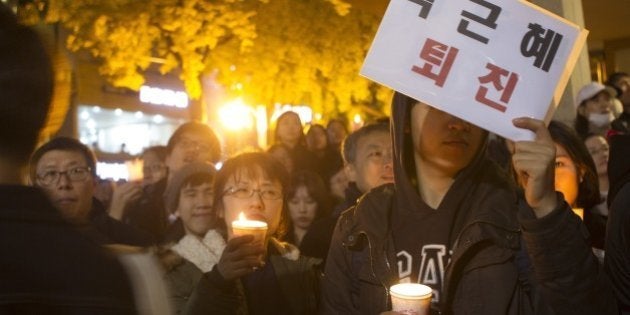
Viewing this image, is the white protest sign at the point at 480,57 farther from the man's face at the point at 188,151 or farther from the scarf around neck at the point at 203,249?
the man's face at the point at 188,151

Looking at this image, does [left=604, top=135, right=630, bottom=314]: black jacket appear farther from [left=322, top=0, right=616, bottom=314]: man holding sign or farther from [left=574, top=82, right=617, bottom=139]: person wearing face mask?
[left=574, top=82, right=617, bottom=139]: person wearing face mask

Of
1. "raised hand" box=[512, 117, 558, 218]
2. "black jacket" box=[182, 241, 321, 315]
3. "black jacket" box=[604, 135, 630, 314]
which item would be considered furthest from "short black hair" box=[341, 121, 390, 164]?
"raised hand" box=[512, 117, 558, 218]

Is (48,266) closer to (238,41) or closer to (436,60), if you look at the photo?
(436,60)

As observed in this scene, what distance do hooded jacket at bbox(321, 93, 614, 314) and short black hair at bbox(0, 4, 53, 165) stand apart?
1.53m

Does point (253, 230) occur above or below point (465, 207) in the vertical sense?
below

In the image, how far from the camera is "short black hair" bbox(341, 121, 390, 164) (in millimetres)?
5075

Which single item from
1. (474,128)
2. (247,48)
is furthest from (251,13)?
(474,128)

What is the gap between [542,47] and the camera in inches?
104

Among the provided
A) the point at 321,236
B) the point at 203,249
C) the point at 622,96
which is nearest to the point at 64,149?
the point at 203,249

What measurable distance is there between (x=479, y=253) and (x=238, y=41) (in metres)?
12.6

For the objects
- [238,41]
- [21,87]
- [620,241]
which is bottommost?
[21,87]

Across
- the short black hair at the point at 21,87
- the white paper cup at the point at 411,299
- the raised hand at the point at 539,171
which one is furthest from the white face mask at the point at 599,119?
the short black hair at the point at 21,87

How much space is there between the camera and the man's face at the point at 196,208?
15.2ft

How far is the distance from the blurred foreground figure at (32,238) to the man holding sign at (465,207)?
4.76 feet
